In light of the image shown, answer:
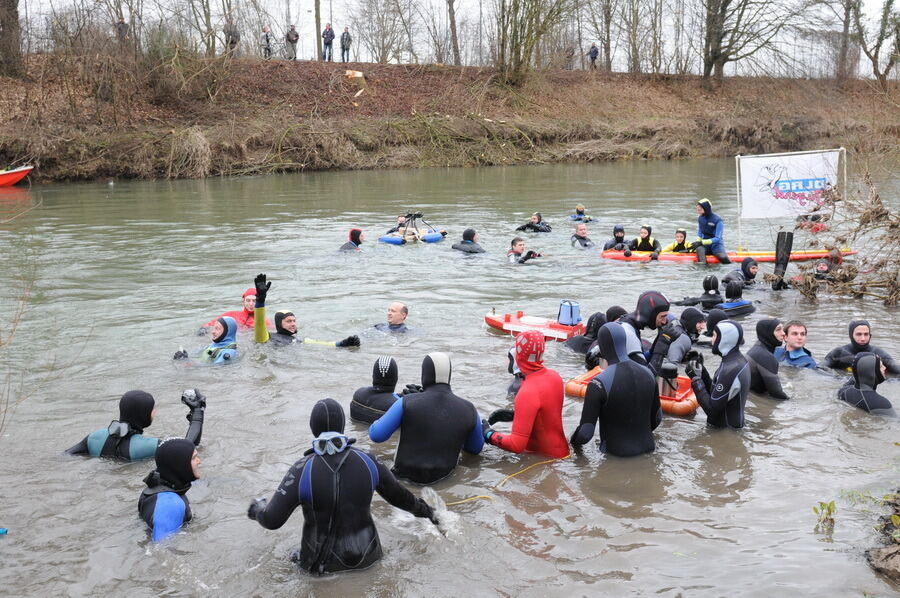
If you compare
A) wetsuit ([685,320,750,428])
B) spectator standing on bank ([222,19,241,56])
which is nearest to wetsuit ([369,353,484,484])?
wetsuit ([685,320,750,428])

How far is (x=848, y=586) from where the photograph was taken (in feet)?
15.6

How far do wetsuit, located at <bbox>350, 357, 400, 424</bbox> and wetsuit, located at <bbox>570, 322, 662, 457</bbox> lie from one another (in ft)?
5.56

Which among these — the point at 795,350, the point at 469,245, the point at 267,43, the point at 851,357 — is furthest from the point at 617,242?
the point at 267,43

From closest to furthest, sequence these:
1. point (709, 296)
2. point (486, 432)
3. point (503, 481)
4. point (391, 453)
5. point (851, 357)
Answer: point (503, 481), point (486, 432), point (391, 453), point (851, 357), point (709, 296)

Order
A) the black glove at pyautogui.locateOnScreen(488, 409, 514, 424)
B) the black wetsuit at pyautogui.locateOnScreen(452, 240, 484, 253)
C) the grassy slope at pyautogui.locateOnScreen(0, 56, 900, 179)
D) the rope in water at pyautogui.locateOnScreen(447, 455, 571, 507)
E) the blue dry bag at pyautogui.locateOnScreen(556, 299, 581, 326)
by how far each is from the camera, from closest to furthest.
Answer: the rope in water at pyautogui.locateOnScreen(447, 455, 571, 507) → the black glove at pyautogui.locateOnScreen(488, 409, 514, 424) → the blue dry bag at pyautogui.locateOnScreen(556, 299, 581, 326) → the black wetsuit at pyautogui.locateOnScreen(452, 240, 484, 253) → the grassy slope at pyautogui.locateOnScreen(0, 56, 900, 179)

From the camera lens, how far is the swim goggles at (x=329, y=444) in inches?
183

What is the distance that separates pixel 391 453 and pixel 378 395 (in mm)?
564

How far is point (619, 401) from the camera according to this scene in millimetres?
6457

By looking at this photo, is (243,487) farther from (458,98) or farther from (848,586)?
(458,98)

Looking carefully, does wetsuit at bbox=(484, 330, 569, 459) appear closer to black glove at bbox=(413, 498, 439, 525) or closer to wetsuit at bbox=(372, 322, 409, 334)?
black glove at bbox=(413, 498, 439, 525)

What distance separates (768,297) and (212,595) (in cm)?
1106

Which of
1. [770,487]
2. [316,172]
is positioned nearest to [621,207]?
[316,172]

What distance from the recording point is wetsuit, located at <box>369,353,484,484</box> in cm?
591

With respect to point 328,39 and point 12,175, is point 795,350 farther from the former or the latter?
point 328,39
